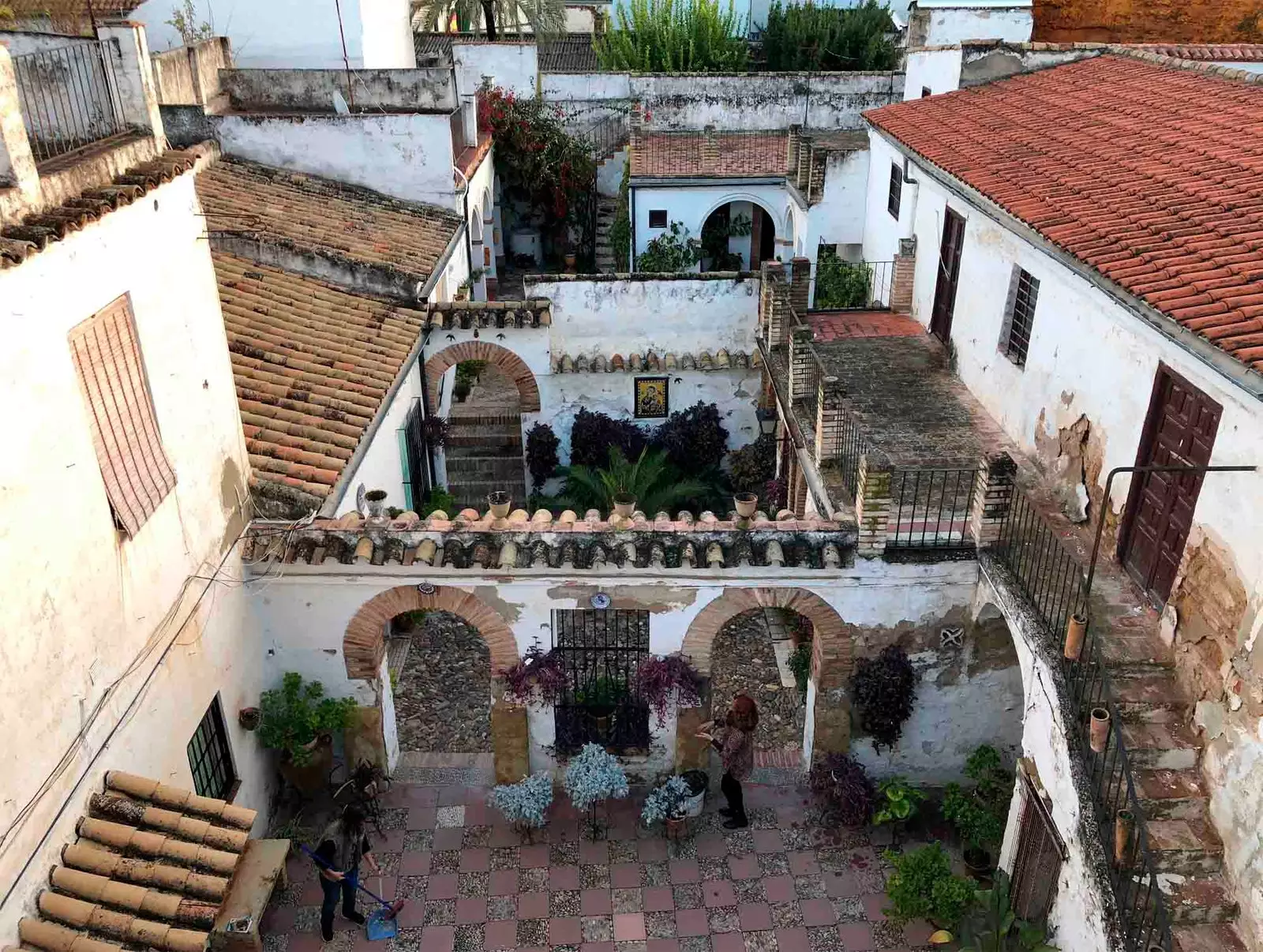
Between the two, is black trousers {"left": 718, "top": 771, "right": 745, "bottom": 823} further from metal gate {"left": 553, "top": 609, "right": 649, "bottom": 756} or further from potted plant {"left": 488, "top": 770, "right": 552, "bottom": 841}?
potted plant {"left": 488, "top": 770, "right": 552, "bottom": 841}

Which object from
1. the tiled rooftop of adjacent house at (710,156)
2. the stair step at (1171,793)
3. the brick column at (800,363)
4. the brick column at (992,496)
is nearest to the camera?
the stair step at (1171,793)

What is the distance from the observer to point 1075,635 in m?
6.79

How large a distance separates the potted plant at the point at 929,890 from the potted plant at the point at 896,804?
82 centimetres

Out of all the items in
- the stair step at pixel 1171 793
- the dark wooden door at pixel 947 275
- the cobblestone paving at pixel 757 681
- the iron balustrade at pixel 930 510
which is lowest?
the cobblestone paving at pixel 757 681

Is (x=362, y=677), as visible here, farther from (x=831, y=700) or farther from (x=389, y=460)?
(x=831, y=700)

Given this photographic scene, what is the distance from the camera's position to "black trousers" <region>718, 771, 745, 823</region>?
9875mm

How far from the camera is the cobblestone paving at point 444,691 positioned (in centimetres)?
1135

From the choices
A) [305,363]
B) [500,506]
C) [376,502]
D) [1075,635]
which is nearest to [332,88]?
[305,363]

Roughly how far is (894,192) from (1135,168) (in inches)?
305

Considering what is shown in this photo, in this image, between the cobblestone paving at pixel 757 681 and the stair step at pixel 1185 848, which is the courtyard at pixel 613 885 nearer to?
the cobblestone paving at pixel 757 681

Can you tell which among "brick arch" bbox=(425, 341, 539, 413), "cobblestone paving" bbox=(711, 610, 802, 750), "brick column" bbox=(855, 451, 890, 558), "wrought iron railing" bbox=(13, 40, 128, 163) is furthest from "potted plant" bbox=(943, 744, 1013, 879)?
"wrought iron railing" bbox=(13, 40, 128, 163)

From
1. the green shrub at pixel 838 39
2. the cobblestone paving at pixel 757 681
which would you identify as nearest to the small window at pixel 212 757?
the cobblestone paving at pixel 757 681

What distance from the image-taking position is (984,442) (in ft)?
36.7

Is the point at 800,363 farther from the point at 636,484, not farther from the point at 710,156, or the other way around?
the point at 710,156
